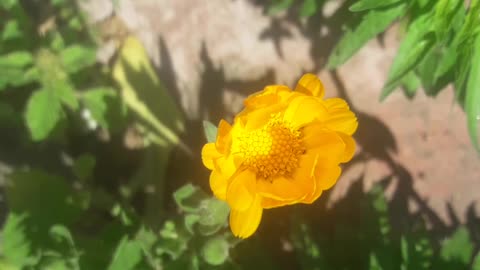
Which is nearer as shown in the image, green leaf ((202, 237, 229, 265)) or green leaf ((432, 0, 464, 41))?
green leaf ((432, 0, 464, 41))

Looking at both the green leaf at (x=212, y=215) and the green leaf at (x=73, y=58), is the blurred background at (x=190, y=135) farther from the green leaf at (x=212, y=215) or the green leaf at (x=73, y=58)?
the green leaf at (x=212, y=215)

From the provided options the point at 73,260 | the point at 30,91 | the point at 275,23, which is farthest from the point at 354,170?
the point at 30,91

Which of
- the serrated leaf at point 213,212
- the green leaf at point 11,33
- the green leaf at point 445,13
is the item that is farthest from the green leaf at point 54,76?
the green leaf at point 445,13

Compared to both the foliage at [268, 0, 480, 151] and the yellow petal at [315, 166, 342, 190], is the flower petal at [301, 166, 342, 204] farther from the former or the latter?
the foliage at [268, 0, 480, 151]

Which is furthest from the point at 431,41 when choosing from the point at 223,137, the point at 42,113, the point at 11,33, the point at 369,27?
the point at 11,33

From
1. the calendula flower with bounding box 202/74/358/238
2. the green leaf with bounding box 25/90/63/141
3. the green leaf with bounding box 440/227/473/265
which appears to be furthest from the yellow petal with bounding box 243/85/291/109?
the green leaf with bounding box 25/90/63/141

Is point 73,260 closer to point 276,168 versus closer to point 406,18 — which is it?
point 276,168
